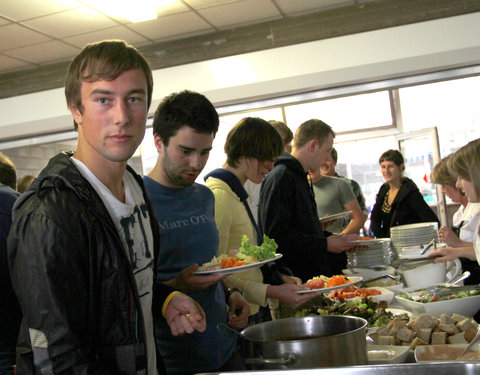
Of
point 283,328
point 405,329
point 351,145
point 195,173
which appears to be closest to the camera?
point 283,328

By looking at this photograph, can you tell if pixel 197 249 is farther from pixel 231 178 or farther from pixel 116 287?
pixel 116 287

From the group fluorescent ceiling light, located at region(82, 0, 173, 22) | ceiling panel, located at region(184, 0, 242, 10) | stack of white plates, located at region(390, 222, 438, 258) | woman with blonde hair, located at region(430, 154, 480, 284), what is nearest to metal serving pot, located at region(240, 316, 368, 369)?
woman with blonde hair, located at region(430, 154, 480, 284)

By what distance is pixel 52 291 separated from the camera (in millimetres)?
827

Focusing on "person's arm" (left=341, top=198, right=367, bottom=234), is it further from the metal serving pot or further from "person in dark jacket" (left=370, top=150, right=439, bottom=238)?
the metal serving pot

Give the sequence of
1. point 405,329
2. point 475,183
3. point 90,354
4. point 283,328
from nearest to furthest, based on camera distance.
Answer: point 90,354 → point 283,328 → point 405,329 → point 475,183

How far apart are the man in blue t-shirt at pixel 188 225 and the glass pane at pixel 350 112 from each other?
530 cm

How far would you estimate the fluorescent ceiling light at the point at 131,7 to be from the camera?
3.58 m

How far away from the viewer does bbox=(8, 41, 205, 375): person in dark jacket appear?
83 centimetres

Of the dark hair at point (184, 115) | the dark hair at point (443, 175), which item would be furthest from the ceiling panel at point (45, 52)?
the dark hair at point (184, 115)

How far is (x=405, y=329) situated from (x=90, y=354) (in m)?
0.85

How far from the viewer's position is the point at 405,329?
4.54ft

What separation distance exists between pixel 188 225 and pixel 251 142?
60cm

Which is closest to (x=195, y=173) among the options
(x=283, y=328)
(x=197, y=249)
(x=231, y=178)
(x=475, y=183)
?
(x=197, y=249)

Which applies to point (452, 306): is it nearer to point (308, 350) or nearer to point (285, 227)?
point (285, 227)
